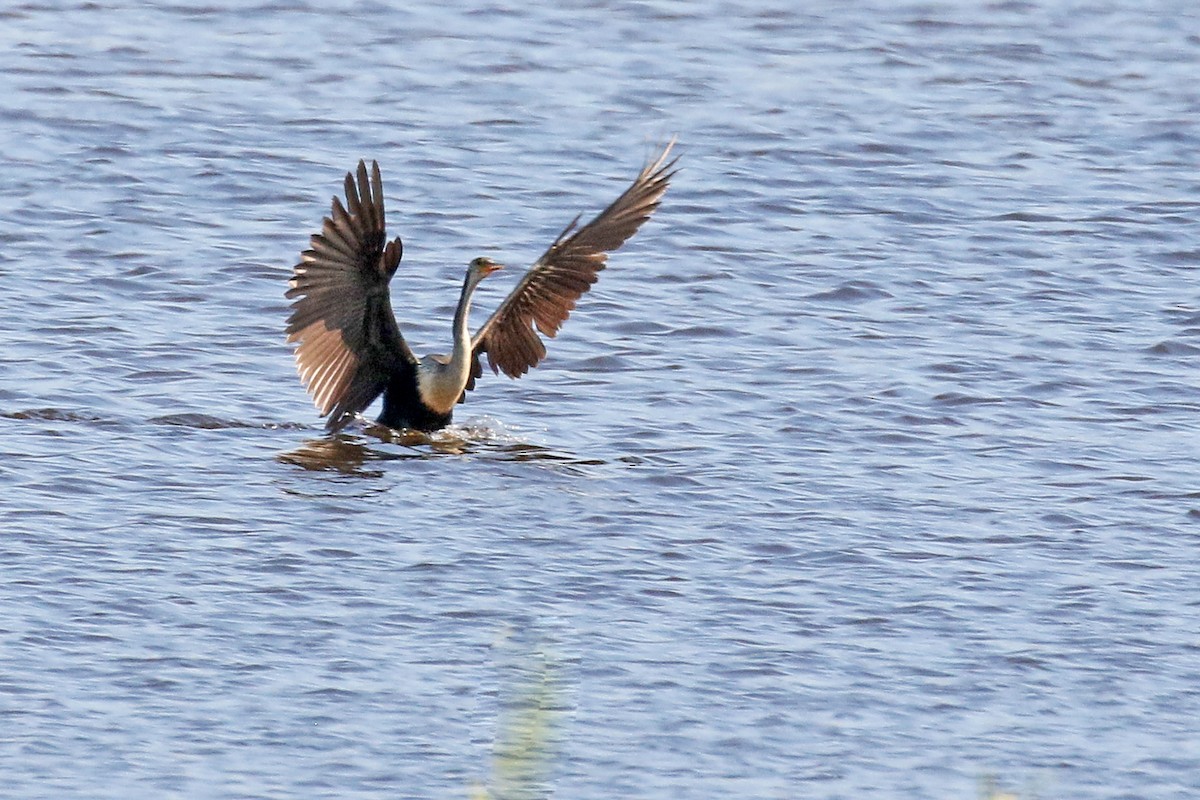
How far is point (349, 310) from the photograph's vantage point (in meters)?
8.95

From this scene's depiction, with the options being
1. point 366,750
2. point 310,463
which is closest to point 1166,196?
point 310,463

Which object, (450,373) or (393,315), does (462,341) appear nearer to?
(450,373)

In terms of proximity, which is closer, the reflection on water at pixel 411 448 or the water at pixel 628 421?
the water at pixel 628 421

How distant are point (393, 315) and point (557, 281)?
2.22 ft

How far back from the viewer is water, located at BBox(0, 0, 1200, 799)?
6309 millimetres

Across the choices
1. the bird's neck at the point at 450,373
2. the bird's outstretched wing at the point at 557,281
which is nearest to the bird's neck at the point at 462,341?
the bird's neck at the point at 450,373

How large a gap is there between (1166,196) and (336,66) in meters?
5.58

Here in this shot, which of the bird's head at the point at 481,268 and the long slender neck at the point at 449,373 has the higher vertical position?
the bird's head at the point at 481,268

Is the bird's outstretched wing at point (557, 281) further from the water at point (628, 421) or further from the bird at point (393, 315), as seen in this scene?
the water at point (628, 421)

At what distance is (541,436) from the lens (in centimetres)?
940

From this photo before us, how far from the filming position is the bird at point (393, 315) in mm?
8641

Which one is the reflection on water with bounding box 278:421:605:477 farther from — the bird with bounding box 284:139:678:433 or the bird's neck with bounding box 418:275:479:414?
the bird's neck with bounding box 418:275:479:414

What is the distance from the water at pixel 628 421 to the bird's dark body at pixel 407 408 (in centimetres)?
12

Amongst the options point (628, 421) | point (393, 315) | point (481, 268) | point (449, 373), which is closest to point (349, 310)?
point (393, 315)
